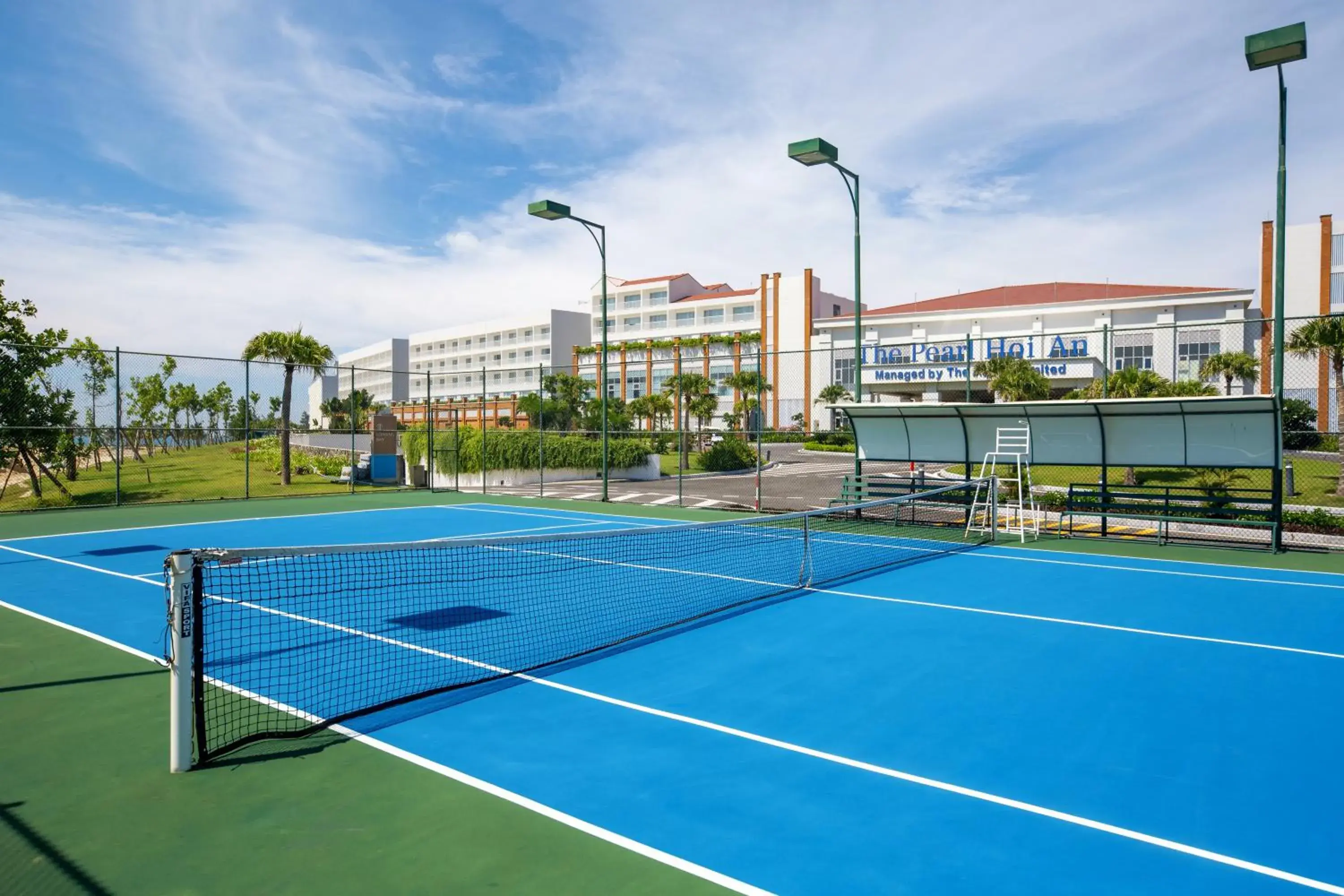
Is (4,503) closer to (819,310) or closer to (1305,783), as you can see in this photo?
(1305,783)

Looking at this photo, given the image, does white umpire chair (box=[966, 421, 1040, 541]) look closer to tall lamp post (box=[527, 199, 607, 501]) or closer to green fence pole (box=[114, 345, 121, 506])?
tall lamp post (box=[527, 199, 607, 501])

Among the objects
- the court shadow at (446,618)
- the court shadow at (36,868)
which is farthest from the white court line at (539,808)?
the court shadow at (446,618)

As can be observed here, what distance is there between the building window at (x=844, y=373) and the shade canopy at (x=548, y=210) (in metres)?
51.5

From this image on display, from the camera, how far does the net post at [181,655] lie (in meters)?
5.10

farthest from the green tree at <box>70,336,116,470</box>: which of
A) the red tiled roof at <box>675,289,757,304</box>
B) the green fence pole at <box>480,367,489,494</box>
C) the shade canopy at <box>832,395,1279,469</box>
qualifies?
the red tiled roof at <box>675,289,757,304</box>

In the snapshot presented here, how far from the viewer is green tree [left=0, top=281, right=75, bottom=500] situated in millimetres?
22078

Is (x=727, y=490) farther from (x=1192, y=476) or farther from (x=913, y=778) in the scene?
(x=913, y=778)

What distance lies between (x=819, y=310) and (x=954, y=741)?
83922 millimetres

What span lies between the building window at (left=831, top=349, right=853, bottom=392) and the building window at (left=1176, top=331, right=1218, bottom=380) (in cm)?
2432

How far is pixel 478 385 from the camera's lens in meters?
112

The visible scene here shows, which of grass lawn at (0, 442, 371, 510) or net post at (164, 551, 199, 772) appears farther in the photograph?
grass lawn at (0, 442, 371, 510)

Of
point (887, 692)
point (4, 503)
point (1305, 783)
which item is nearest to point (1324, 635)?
point (1305, 783)

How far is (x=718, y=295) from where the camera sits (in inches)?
3770

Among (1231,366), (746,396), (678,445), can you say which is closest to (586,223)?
(678,445)
